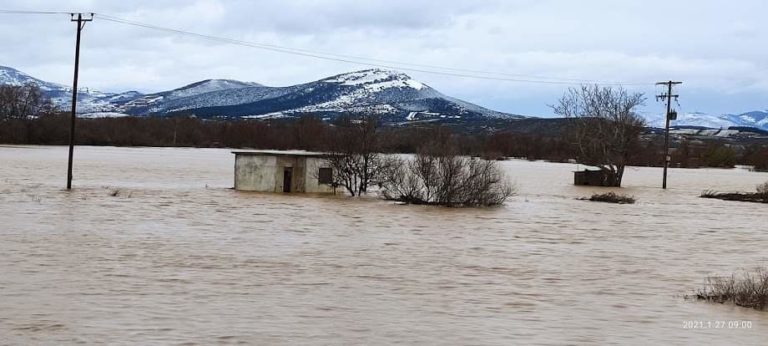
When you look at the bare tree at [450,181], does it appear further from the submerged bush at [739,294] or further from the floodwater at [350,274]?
the submerged bush at [739,294]

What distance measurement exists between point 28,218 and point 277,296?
1574cm

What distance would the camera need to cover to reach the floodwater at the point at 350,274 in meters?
12.7

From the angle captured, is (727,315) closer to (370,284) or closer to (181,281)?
(370,284)

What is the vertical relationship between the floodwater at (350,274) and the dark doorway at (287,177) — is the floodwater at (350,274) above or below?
below

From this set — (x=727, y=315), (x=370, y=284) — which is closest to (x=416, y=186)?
(x=370, y=284)

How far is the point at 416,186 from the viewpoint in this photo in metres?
43.1

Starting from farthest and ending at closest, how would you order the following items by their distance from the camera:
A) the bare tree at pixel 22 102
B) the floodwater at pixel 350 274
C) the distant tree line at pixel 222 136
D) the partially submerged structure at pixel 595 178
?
the distant tree line at pixel 222 136 < the bare tree at pixel 22 102 < the partially submerged structure at pixel 595 178 < the floodwater at pixel 350 274

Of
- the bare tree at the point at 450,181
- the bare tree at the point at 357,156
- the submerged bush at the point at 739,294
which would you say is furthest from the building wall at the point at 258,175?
the submerged bush at the point at 739,294

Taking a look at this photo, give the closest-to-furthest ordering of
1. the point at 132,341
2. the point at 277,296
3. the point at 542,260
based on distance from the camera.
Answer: the point at 132,341, the point at 277,296, the point at 542,260

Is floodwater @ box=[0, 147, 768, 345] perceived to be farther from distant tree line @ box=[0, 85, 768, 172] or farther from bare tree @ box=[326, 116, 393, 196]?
distant tree line @ box=[0, 85, 768, 172]

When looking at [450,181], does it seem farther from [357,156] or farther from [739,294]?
[739,294]

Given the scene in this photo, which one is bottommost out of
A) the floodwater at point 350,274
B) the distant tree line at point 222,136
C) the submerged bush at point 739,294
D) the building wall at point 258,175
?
the floodwater at point 350,274

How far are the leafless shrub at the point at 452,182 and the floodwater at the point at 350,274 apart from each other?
3.71 metres

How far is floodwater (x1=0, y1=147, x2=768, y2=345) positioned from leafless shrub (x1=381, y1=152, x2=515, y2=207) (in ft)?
12.2
